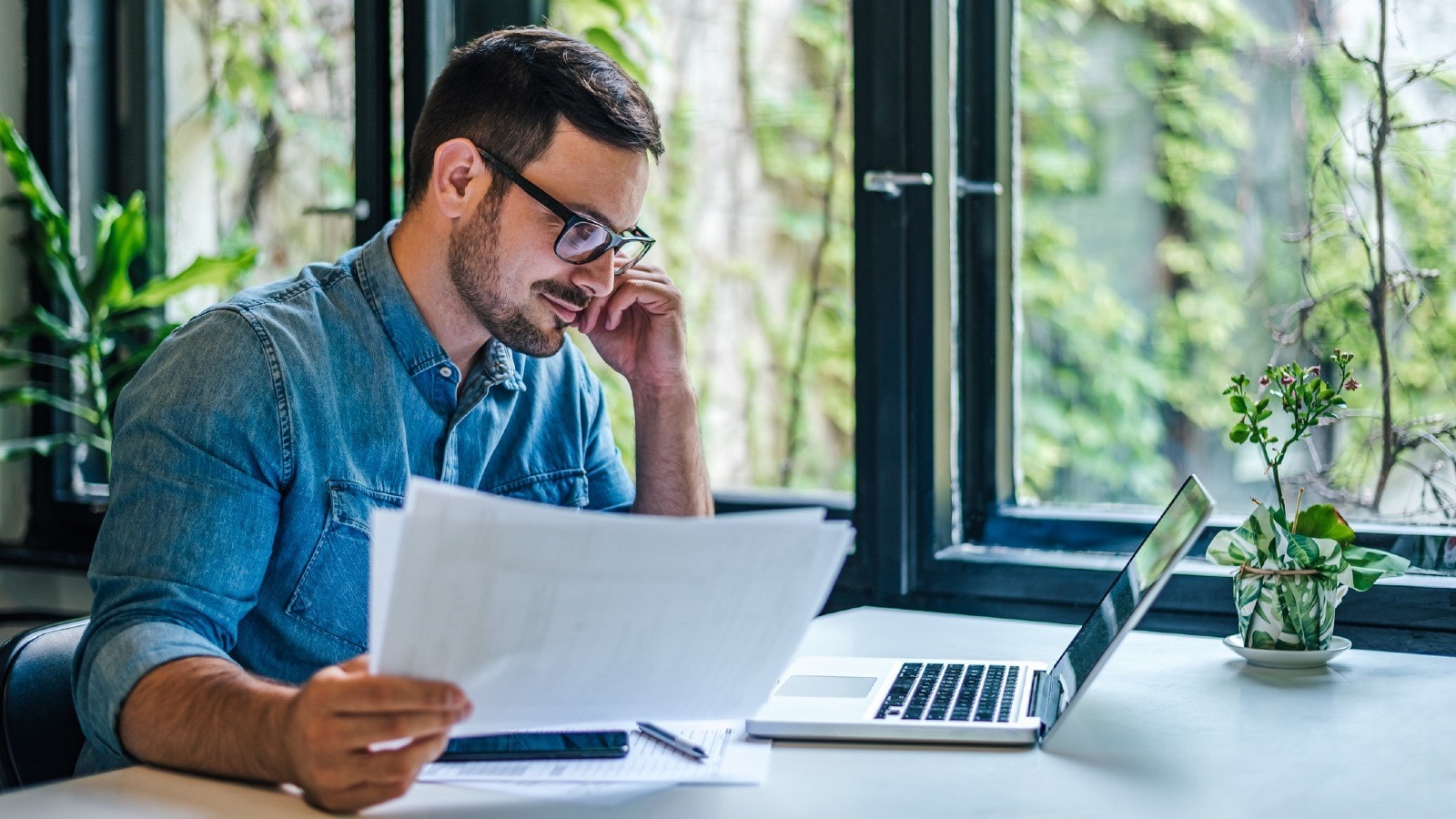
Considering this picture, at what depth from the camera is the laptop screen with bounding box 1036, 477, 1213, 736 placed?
102 centimetres

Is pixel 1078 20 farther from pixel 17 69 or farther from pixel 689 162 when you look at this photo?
pixel 17 69

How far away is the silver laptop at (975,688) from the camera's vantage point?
105cm

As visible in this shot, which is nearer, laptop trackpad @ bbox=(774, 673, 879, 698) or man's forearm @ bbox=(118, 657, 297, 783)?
man's forearm @ bbox=(118, 657, 297, 783)

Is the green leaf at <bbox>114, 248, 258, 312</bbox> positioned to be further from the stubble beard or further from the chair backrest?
the chair backrest

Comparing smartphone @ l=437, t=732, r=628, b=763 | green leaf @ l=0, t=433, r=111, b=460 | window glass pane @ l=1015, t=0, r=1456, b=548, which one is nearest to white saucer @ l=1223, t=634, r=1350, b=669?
window glass pane @ l=1015, t=0, r=1456, b=548

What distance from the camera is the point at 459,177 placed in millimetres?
1432

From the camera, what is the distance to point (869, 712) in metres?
1.10

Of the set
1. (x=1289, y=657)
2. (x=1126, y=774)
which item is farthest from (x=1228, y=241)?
(x=1126, y=774)

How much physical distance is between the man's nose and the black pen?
1.85 feet

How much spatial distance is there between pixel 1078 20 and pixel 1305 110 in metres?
0.35

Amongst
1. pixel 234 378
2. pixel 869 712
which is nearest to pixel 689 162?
pixel 234 378

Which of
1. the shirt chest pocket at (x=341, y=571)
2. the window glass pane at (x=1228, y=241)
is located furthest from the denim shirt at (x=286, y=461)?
the window glass pane at (x=1228, y=241)

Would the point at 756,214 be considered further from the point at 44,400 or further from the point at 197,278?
the point at 44,400

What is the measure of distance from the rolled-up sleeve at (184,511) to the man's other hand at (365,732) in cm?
21
